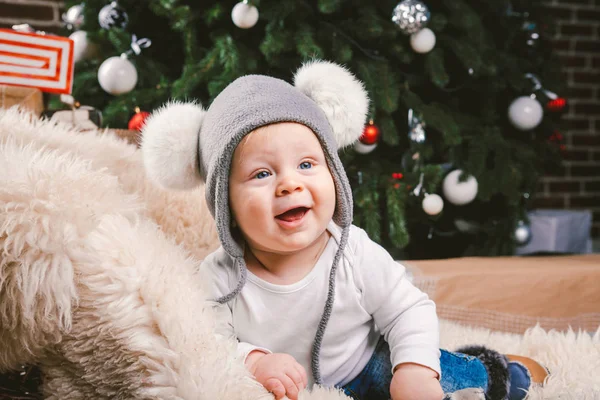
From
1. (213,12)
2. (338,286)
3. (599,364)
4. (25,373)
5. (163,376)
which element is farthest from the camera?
(213,12)

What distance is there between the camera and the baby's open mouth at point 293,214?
823 mm

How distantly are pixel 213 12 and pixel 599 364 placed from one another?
4.84ft

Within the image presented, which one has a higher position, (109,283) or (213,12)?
(213,12)

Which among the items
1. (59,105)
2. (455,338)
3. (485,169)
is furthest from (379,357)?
(59,105)

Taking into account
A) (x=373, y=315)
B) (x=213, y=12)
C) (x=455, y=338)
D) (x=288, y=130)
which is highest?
(x=213, y=12)

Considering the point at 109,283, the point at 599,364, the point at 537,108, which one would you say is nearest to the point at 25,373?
the point at 109,283

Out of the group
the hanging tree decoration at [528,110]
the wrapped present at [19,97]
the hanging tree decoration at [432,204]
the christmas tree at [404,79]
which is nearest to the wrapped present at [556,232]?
the christmas tree at [404,79]

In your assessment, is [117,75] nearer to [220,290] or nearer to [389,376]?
[220,290]

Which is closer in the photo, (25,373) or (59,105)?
(25,373)

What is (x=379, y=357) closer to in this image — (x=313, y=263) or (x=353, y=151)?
(x=313, y=263)

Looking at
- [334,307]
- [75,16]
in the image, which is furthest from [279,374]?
[75,16]

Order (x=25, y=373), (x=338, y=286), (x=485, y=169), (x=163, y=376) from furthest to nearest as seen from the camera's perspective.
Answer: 1. (x=485, y=169)
2. (x=338, y=286)
3. (x=25, y=373)
4. (x=163, y=376)

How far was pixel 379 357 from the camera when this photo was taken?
36.6 inches

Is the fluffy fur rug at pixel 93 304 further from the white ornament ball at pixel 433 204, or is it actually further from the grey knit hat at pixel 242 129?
the white ornament ball at pixel 433 204
